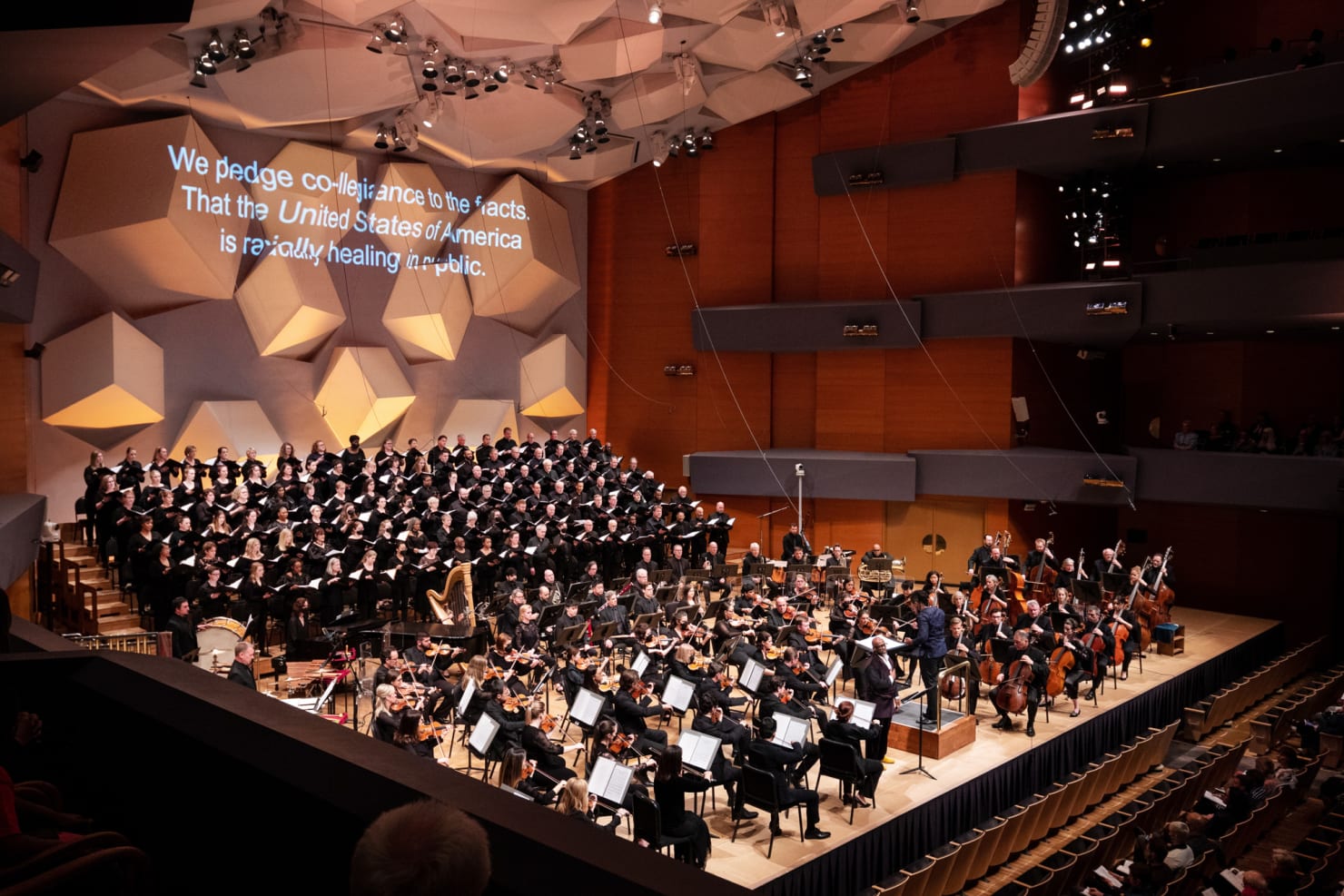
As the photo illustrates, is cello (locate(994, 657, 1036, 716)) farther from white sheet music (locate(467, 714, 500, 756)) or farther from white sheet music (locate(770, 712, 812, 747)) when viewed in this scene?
white sheet music (locate(467, 714, 500, 756))

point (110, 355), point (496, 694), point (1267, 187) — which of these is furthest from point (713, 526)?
point (1267, 187)

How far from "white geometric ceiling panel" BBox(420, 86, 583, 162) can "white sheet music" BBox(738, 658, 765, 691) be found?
1144cm

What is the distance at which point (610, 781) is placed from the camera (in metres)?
7.60

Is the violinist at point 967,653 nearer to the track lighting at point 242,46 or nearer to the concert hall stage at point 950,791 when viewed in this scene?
the concert hall stage at point 950,791

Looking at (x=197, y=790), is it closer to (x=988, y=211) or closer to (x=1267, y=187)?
(x=988, y=211)

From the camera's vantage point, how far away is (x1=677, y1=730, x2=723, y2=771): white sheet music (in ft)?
27.3

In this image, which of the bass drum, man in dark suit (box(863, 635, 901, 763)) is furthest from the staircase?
man in dark suit (box(863, 635, 901, 763))

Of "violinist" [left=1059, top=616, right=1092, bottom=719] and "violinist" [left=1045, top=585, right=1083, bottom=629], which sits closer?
"violinist" [left=1059, top=616, right=1092, bottom=719]

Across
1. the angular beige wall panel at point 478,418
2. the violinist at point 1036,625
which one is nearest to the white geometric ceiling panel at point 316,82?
the angular beige wall panel at point 478,418

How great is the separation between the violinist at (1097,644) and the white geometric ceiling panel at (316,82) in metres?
12.4

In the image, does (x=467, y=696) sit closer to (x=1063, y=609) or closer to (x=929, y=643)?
(x=929, y=643)

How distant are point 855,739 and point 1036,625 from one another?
368 cm

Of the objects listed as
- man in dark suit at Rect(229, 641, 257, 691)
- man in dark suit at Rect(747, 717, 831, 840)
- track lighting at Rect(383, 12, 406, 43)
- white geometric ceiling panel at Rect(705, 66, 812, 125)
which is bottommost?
man in dark suit at Rect(747, 717, 831, 840)

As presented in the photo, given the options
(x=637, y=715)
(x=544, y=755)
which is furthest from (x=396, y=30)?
(x=544, y=755)
